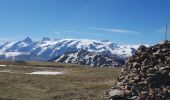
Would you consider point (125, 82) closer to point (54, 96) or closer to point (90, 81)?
point (54, 96)

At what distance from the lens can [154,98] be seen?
42.3 m

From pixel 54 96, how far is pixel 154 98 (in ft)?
47.9

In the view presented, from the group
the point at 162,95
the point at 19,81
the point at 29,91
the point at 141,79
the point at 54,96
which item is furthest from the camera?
the point at 19,81

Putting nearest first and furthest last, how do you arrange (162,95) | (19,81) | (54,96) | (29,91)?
(162,95)
(54,96)
(29,91)
(19,81)

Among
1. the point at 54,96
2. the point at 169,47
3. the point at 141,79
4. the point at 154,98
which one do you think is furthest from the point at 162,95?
the point at 54,96

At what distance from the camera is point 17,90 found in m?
56.3

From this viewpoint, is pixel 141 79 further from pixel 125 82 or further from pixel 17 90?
pixel 17 90

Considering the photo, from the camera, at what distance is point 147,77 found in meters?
44.7

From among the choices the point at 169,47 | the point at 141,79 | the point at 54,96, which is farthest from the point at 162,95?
the point at 54,96

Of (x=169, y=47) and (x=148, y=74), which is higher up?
(x=169, y=47)

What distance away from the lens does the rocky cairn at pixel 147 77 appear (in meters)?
43.0

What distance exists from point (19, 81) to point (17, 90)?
12.6 metres

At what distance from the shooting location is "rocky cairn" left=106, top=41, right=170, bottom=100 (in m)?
43.0

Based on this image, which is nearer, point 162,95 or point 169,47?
point 162,95
